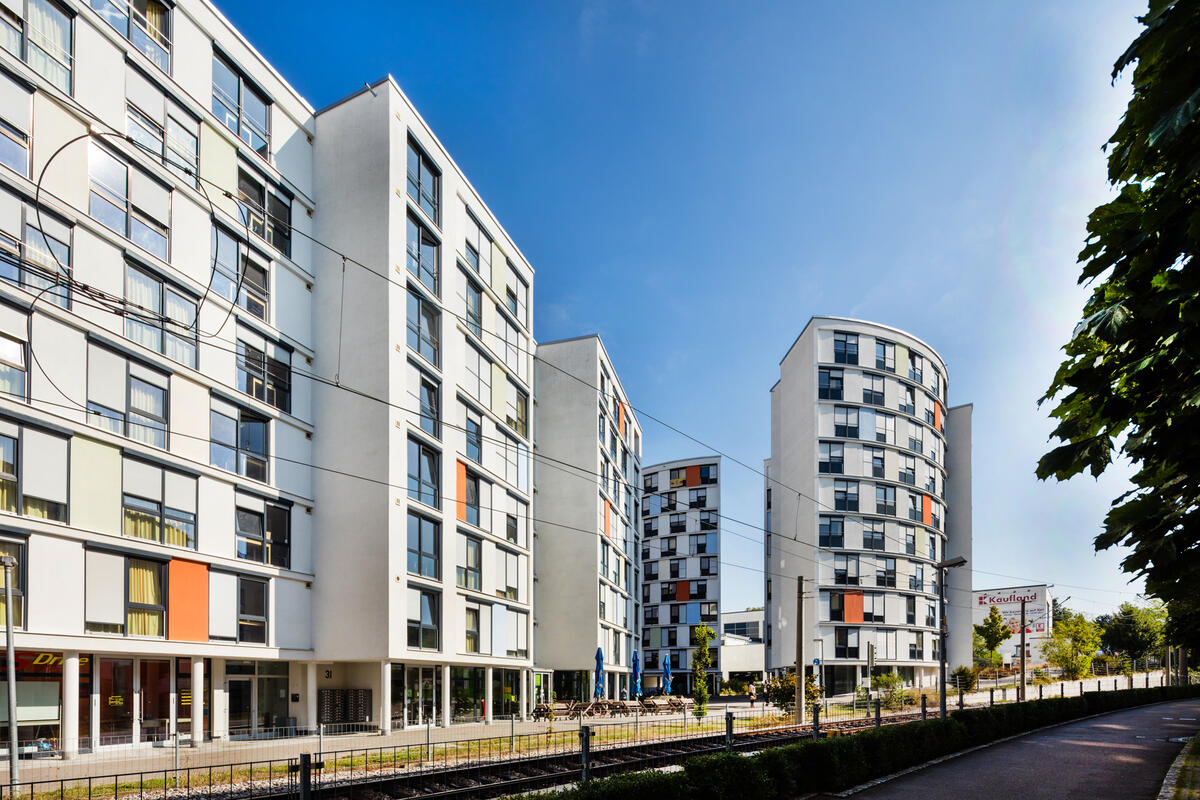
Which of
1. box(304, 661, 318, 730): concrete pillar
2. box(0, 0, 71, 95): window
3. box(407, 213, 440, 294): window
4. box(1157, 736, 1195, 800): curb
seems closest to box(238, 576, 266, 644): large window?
box(304, 661, 318, 730): concrete pillar

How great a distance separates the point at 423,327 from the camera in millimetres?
38531

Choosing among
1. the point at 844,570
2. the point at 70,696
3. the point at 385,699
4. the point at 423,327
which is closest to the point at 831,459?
the point at 844,570

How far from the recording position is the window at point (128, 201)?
26.1m

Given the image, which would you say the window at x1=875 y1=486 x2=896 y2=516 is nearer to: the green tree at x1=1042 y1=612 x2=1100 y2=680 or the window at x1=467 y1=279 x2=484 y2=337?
the green tree at x1=1042 y1=612 x2=1100 y2=680

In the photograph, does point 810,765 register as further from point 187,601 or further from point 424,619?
point 424,619

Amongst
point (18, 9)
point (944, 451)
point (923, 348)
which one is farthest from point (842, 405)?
point (18, 9)

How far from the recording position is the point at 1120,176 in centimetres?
409

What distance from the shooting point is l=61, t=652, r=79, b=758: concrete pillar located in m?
23.8

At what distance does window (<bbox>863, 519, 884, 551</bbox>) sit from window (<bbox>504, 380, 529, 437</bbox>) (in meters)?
33.2

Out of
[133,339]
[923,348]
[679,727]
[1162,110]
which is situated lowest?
[679,727]

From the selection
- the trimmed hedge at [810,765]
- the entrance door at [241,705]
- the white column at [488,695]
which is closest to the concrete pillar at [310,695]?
the entrance door at [241,705]

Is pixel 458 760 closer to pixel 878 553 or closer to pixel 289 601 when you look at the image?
pixel 289 601

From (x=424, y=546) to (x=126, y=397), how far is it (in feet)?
45.6

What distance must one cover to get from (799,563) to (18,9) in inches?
2451
